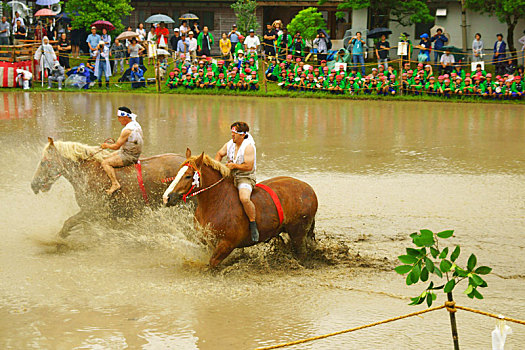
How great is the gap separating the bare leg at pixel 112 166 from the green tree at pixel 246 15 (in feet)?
90.0

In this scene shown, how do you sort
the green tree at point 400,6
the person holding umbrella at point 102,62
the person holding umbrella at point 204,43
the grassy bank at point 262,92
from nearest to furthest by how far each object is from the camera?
the grassy bank at point 262,92, the person holding umbrella at point 102,62, the person holding umbrella at point 204,43, the green tree at point 400,6

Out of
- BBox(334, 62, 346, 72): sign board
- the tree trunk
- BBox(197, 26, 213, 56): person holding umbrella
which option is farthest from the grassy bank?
the tree trunk

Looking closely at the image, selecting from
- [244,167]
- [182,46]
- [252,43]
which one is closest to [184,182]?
[244,167]

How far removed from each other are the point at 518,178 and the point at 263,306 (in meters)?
7.52

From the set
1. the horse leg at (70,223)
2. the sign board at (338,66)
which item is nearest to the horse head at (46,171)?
the horse leg at (70,223)

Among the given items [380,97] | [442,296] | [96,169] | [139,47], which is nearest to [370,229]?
[442,296]

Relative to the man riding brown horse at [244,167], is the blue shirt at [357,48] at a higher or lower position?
higher

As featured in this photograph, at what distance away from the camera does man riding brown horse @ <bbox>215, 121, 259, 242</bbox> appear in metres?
8.02

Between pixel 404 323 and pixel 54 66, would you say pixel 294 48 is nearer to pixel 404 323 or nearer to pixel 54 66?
pixel 54 66

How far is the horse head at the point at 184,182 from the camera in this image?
25.0ft

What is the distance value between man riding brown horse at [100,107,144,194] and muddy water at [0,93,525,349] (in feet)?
2.41

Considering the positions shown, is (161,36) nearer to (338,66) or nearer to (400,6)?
(338,66)

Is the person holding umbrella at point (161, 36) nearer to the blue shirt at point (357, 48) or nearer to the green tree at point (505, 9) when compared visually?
the blue shirt at point (357, 48)

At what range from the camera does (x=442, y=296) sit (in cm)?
754
